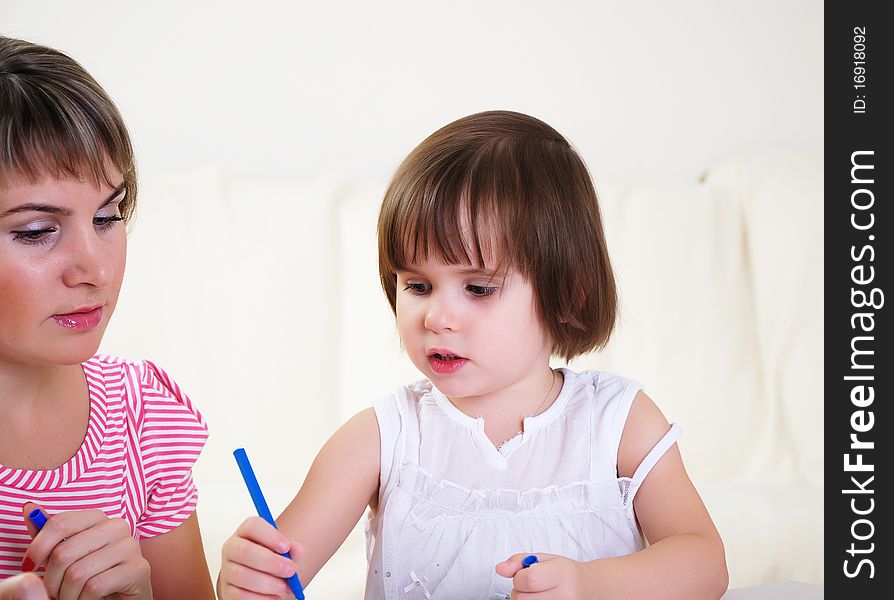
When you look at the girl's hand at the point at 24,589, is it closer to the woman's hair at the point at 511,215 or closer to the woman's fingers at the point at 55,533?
the woman's fingers at the point at 55,533

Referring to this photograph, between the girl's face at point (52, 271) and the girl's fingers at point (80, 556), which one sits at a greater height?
the girl's face at point (52, 271)

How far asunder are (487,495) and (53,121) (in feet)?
1.82

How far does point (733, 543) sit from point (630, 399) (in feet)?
2.35

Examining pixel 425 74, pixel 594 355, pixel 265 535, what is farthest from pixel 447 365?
pixel 425 74

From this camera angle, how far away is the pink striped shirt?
989mm

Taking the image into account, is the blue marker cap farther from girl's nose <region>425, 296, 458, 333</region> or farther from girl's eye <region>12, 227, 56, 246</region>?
girl's nose <region>425, 296, 458, 333</region>

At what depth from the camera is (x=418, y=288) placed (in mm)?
1073

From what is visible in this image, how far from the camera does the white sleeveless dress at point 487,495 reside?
106cm

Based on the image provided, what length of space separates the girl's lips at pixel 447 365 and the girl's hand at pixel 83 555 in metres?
0.34

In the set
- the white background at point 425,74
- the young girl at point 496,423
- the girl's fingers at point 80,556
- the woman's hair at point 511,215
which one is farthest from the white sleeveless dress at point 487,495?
the white background at point 425,74

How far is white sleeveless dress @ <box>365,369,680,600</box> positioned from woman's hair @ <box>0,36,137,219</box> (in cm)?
41

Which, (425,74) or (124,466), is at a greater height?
(425,74)

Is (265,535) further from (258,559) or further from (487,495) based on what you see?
(487,495)
